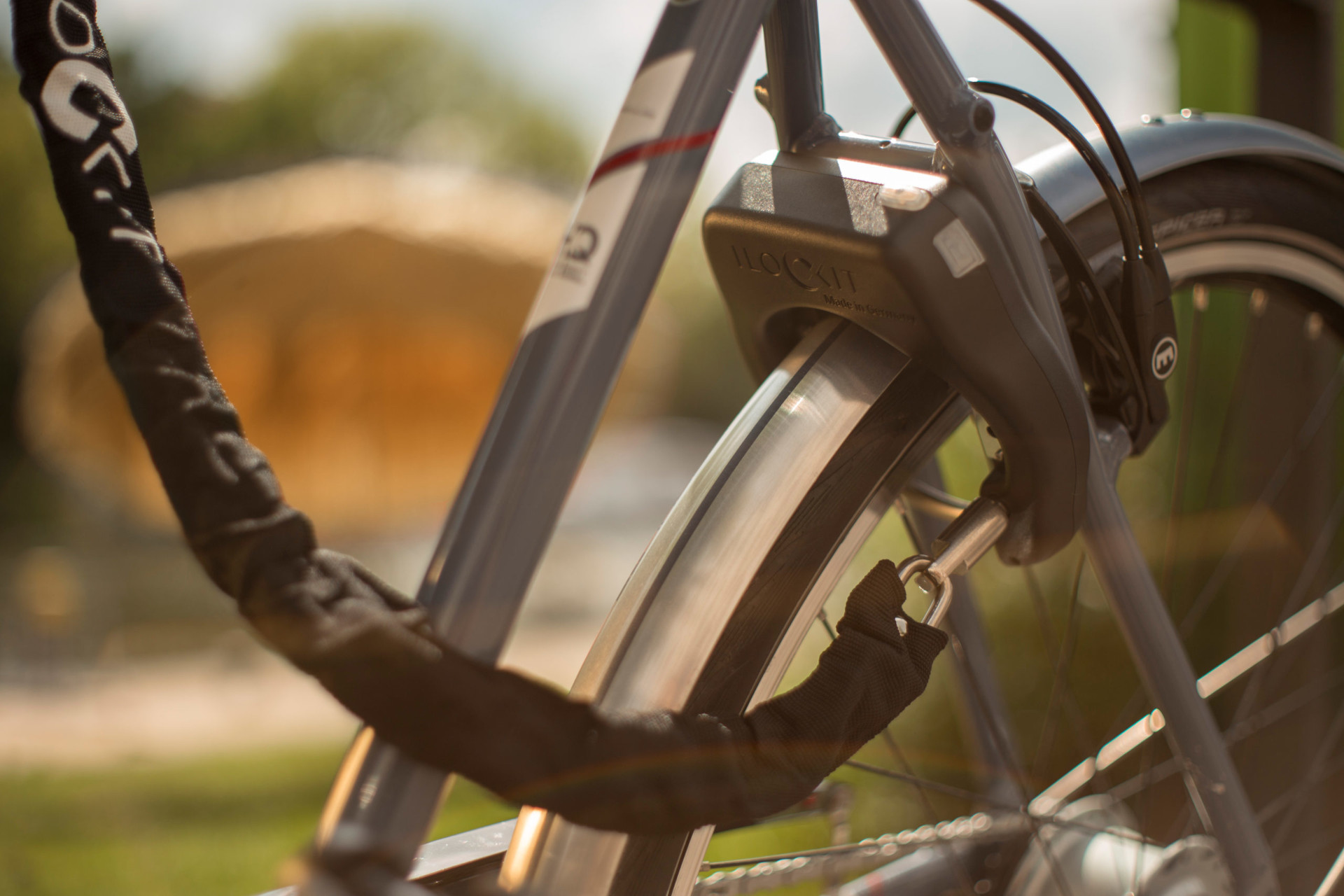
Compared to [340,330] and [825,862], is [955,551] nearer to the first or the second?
[825,862]

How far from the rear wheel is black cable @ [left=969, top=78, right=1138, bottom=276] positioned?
0.03 m

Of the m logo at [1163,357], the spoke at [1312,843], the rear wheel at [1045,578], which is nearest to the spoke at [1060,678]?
the rear wheel at [1045,578]

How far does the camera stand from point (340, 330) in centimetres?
299

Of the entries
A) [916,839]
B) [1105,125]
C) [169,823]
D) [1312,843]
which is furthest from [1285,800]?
[169,823]

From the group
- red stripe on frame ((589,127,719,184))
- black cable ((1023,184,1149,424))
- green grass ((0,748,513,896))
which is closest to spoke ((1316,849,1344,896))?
black cable ((1023,184,1149,424))

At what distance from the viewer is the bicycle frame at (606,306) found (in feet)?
0.92

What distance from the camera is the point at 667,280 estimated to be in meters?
12.2

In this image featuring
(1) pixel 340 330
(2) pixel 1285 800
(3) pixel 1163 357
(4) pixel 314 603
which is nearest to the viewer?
(4) pixel 314 603

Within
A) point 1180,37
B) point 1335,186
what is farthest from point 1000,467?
point 1180,37

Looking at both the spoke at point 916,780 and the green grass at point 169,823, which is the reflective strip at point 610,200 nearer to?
the spoke at point 916,780

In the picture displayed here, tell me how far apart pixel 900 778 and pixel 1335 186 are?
478mm

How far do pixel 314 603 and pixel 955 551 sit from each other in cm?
27

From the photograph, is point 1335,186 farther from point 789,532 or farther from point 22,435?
point 22,435

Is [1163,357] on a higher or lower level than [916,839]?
higher
